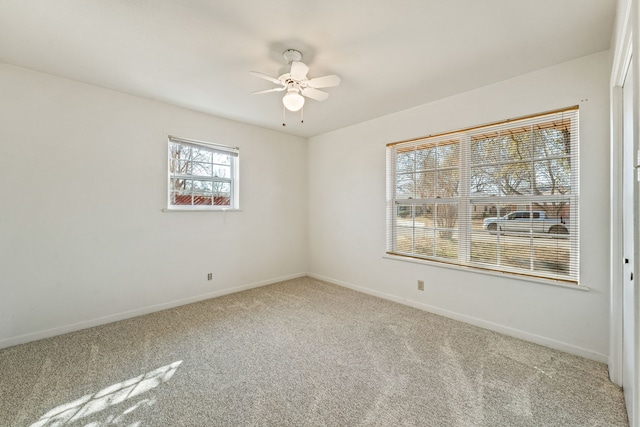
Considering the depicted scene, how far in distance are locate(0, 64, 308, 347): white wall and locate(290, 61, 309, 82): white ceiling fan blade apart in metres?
2.01

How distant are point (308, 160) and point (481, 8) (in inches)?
134

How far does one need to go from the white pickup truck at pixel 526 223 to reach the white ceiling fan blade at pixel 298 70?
7.81 ft

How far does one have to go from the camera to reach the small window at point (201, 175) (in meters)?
3.42

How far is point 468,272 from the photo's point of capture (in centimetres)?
291

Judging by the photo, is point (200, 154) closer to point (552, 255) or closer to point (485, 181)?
point (485, 181)

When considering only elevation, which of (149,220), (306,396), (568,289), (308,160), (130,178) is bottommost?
(306,396)

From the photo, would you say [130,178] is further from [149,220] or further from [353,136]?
[353,136]

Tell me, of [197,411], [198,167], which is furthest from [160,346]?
[198,167]

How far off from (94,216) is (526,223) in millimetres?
4439

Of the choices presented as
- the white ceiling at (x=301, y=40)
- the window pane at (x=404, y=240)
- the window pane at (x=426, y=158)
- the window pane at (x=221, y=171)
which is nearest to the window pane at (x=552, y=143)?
the white ceiling at (x=301, y=40)

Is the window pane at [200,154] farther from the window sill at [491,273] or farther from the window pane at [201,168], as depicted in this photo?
the window sill at [491,273]

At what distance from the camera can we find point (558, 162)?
2.39 m

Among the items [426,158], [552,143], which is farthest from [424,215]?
[552,143]

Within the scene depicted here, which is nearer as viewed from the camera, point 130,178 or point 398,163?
point 130,178
